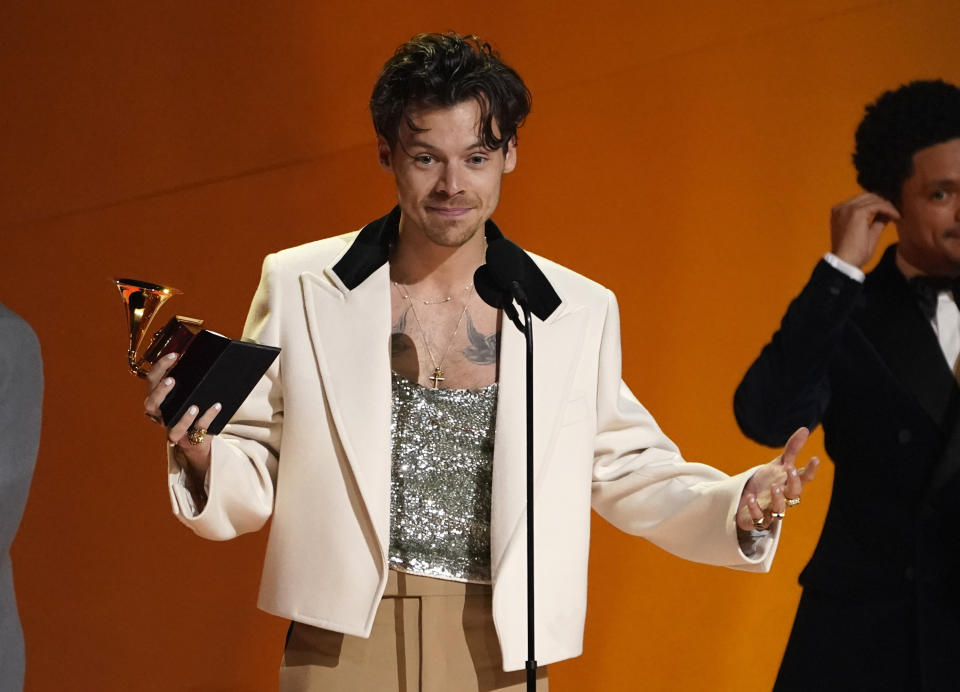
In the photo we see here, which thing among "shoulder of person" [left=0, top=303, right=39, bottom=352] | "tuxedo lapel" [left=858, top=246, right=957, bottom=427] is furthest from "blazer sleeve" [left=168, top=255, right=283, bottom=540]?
"tuxedo lapel" [left=858, top=246, right=957, bottom=427]

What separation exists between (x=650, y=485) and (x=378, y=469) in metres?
0.53

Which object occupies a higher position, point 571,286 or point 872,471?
point 571,286

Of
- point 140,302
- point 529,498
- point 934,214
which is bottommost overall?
point 529,498

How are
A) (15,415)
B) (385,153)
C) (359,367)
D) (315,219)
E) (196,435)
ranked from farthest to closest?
(315,219) < (385,153) < (359,367) < (196,435) < (15,415)

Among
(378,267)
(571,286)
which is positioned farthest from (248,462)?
(571,286)

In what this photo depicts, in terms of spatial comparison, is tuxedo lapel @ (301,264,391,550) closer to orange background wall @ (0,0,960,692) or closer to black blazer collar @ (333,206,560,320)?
black blazer collar @ (333,206,560,320)

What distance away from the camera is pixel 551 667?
3.48m

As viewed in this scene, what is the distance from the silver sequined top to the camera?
2.16m

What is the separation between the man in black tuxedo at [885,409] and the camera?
2031mm

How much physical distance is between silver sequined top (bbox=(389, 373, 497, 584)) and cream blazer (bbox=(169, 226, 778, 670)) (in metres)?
0.05

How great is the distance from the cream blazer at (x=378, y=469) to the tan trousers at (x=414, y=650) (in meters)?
0.06

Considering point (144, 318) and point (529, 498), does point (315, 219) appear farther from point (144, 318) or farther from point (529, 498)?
point (529, 498)

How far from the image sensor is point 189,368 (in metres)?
1.91

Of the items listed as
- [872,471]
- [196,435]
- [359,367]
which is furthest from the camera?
[359,367]
